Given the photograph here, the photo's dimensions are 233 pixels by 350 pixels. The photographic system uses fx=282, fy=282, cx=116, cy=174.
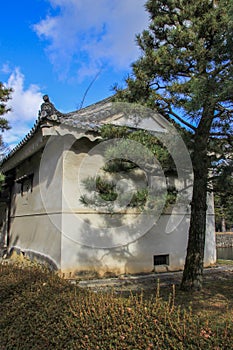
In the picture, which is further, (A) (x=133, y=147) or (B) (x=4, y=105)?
(B) (x=4, y=105)

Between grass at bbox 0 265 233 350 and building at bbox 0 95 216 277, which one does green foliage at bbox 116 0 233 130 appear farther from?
grass at bbox 0 265 233 350

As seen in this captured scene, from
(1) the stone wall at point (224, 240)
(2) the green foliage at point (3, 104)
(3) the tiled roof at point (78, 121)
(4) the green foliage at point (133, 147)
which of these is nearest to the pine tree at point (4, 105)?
(2) the green foliage at point (3, 104)

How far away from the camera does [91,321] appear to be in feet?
7.52

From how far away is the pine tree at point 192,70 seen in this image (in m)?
4.11

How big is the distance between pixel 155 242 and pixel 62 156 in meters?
3.39

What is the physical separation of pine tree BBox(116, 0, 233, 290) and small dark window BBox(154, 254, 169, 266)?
2802 millimetres

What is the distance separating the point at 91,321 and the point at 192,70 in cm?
393

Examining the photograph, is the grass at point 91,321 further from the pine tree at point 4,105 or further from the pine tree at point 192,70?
the pine tree at point 4,105

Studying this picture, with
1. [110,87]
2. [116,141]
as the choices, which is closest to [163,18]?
[110,87]

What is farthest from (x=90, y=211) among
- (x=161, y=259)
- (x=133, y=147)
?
(x=133, y=147)

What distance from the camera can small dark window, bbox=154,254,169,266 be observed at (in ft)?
25.4

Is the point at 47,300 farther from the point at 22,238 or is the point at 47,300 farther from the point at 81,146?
the point at 22,238

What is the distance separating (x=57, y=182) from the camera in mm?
7004

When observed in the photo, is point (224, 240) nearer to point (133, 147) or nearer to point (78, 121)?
point (78, 121)
